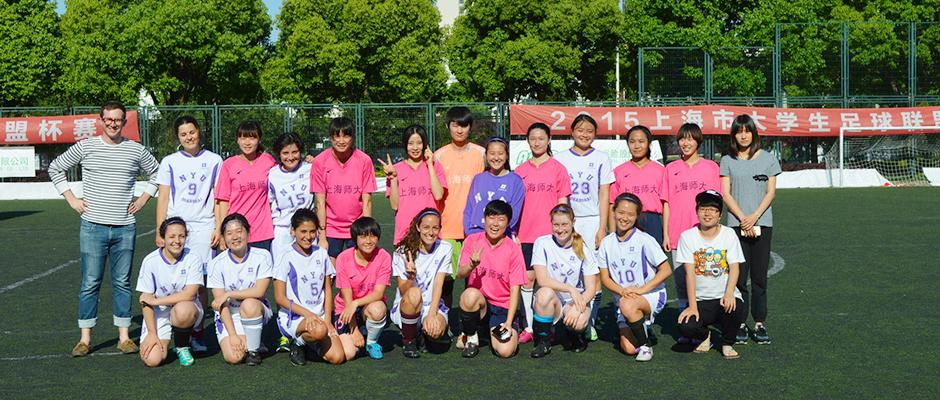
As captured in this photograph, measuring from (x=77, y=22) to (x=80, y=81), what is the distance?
829 centimetres

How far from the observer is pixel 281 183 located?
6742mm

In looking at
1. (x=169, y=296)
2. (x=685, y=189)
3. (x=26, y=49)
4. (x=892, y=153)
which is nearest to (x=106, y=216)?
(x=169, y=296)

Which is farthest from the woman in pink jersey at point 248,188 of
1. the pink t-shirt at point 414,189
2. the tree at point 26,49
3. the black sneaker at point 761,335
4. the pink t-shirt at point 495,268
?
the tree at point 26,49

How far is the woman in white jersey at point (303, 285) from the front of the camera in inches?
234

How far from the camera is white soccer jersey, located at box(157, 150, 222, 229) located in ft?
21.7

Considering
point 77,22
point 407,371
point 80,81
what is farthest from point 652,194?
point 77,22

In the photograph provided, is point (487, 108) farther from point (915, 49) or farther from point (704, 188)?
point (704, 188)

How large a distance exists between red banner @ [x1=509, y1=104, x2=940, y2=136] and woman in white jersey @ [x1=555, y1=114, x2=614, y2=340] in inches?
675

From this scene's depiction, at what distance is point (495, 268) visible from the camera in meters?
6.19

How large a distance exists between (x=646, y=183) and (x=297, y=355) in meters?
2.78

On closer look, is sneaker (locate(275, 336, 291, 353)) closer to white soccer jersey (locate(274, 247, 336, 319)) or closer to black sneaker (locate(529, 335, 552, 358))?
white soccer jersey (locate(274, 247, 336, 319))

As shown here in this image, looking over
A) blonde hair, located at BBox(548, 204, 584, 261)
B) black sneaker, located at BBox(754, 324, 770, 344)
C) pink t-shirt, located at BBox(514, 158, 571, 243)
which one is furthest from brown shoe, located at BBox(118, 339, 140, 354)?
black sneaker, located at BBox(754, 324, 770, 344)

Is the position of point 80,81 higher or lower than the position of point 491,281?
higher

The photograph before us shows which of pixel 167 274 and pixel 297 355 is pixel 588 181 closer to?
pixel 297 355
